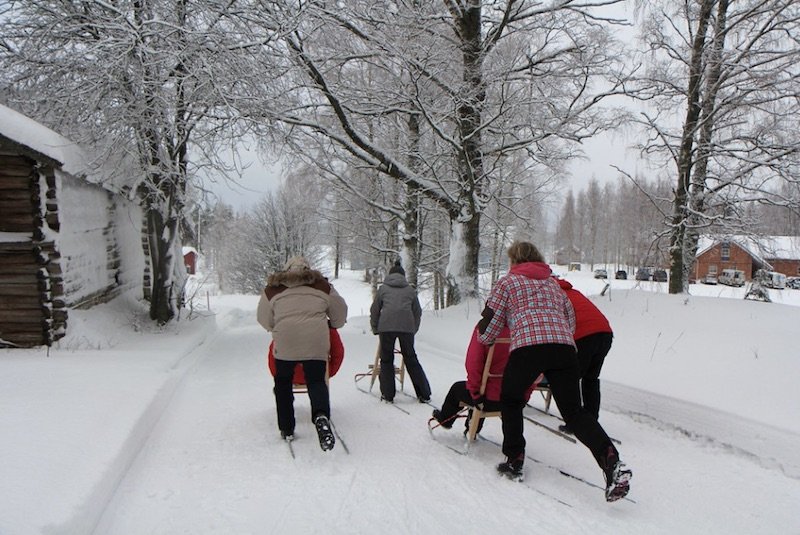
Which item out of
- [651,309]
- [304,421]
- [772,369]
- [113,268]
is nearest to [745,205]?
[651,309]

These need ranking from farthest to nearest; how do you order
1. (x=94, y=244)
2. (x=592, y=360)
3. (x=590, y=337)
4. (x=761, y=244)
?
(x=761, y=244) → (x=94, y=244) → (x=592, y=360) → (x=590, y=337)

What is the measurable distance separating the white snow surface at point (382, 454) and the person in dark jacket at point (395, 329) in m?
0.28

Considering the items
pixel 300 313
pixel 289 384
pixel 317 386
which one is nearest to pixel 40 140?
pixel 300 313

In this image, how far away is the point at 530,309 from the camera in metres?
3.81

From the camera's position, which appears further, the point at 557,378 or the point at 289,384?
the point at 289,384

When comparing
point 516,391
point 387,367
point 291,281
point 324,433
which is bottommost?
point 324,433

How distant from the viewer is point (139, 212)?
14.6m

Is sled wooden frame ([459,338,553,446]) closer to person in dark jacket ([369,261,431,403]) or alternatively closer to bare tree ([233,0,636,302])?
person in dark jacket ([369,261,431,403])

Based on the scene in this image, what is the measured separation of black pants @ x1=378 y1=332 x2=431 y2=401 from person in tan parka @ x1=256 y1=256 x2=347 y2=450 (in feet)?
4.43

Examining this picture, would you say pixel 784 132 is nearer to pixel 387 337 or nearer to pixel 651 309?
pixel 651 309

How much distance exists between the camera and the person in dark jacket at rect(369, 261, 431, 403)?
5965 mm

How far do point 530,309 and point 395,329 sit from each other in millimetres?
2473

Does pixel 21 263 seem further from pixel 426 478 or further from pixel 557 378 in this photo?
pixel 557 378

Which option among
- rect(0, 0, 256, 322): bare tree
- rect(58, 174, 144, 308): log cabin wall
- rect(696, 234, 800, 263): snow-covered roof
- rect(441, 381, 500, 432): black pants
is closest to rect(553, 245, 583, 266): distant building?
rect(696, 234, 800, 263): snow-covered roof
